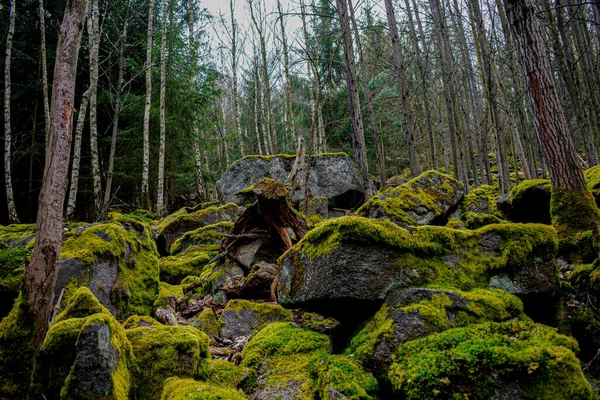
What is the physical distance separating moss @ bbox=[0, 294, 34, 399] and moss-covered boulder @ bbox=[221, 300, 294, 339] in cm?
202

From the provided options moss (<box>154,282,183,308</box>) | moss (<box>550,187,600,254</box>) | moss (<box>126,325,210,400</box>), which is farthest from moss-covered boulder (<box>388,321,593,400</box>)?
moss (<box>154,282,183,308</box>)

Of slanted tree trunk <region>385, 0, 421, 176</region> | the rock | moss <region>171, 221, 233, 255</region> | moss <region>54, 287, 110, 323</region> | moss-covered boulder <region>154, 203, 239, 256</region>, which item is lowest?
moss <region>54, 287, 110, 323</region>

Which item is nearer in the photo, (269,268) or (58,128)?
(58,128)

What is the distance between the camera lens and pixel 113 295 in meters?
4.88

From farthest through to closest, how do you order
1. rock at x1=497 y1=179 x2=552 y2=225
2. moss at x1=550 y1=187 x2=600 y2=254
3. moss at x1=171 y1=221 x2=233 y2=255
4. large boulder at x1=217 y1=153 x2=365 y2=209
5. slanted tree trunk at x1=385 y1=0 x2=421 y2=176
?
slanted tree trunk at x1=385 y1=0 x2=421 y2=176, large boulder at x1=217 y1=153 x2=365 y2=209, moss at x1=171 y1=221 x2=233 y2=255, rock at x1=497 y1=179 x2=552 y2=225, moss at x1=550 y1=187 x2=600 y2=254

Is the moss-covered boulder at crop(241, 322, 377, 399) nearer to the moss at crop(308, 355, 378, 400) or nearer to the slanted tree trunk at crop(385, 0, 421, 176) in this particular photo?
the moss at crop(308, 355, 378, 400)

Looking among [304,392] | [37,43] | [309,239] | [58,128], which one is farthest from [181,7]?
[304,392]

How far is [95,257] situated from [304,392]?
3802mm

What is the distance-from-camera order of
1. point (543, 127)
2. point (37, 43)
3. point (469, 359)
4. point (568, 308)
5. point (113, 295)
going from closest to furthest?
point (469, 359), point (568, 308), point (113, 295), point (543, 127), point (37, 43)

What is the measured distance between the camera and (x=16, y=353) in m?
3.43

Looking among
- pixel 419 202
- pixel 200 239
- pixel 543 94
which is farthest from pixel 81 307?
pixel 543 94

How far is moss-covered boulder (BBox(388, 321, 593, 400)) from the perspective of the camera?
2111 millimetres

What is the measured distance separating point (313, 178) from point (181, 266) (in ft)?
20.2

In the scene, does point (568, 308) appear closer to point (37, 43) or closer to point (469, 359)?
point (469, 359)
